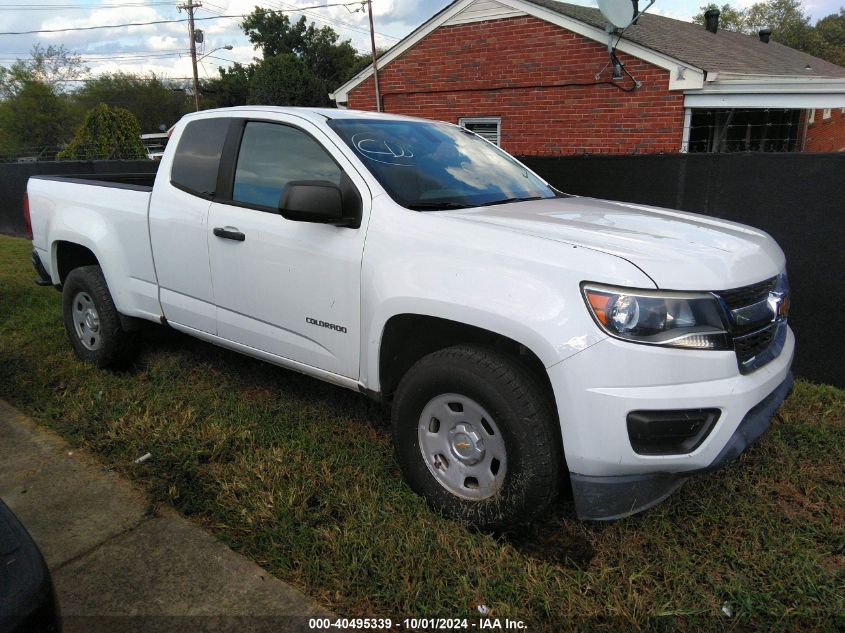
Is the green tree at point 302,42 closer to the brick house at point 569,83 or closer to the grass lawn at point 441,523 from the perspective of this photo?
the brick house at point 569,83

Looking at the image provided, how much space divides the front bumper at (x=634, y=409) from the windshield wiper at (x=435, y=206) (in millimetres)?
1073

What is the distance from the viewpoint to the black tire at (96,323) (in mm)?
4492

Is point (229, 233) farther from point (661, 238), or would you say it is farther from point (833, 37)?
point (833, 37)

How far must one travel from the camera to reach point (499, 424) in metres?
2.56

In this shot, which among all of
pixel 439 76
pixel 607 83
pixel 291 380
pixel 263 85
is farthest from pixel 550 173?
Result: pixel 263 85

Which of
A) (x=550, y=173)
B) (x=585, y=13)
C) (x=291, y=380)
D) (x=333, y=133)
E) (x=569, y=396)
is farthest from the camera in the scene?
(x=585, y=13)

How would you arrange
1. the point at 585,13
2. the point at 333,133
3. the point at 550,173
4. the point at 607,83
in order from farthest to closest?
the point at 585,13, the point at 607,83, the point at 550,173, the point at 333,133

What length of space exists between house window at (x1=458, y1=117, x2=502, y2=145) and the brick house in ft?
0.07

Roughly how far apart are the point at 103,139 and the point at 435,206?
15664 millimetres

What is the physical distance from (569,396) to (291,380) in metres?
2.58

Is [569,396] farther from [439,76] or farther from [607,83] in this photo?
[439,76]

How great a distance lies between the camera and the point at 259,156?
367 centimetres

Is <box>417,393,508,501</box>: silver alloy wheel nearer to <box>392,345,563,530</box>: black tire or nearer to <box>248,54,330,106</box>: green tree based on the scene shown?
<box>392,345,563,530</box>: black tire

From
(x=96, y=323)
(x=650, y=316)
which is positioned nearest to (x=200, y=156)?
A: (x=96, y=323)
